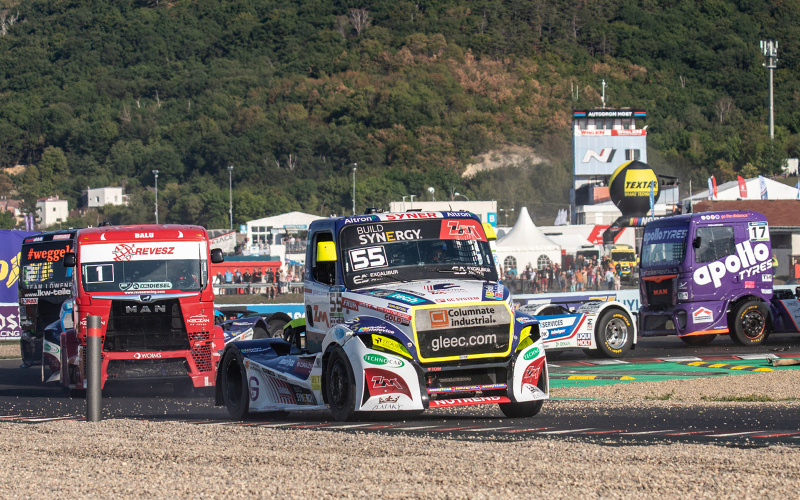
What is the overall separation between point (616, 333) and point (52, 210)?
432 ft

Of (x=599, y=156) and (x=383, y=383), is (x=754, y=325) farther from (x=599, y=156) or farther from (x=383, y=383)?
(x=599, y=156)

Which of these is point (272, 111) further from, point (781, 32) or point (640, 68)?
point (781, 32)

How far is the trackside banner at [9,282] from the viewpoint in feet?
91.0

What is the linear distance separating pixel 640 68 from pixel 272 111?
2738 inches

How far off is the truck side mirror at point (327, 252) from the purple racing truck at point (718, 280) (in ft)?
38.6

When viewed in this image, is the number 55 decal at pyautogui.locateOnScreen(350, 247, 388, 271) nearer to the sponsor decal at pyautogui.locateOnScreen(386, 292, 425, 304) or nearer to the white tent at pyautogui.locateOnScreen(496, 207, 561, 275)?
the sponsor decal at pyautogui.locateOnScreen(386, 292, 425, 304)

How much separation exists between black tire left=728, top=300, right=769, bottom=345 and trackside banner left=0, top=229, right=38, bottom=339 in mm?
19163

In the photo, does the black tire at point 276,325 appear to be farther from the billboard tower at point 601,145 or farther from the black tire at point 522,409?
the billboard tower at point 601,145

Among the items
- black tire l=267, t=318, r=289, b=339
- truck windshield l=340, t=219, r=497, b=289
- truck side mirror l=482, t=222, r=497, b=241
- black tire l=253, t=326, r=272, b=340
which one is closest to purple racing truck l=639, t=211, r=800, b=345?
black tire l=267, t=318, r=289, b=339

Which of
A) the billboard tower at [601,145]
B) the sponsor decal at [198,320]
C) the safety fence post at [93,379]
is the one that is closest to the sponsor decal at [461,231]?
the safety fence post at [93,379]

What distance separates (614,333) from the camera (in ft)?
59.8

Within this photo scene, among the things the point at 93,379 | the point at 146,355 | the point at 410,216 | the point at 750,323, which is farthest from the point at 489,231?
the point at 750,323

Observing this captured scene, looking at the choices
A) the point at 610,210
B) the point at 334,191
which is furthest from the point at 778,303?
the point at 334,191

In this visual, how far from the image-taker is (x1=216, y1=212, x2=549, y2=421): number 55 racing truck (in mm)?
9219
